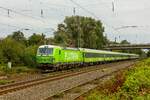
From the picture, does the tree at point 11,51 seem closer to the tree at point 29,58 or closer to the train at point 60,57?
the tree at point 29,58

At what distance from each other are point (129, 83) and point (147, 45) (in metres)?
119

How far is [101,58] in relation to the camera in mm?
75438

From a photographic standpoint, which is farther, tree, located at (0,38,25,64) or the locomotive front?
tree, located at (0,38,25,64)

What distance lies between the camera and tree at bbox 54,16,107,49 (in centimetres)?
9719

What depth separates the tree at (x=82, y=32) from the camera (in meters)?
97.2

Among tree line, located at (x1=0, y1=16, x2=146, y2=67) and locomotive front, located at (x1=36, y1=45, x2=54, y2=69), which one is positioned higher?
tree line, located at (x1=0, y1=16, x2=146, y2=67)

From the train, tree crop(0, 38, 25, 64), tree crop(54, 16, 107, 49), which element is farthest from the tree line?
tree crop(0, 38, 25, 64)

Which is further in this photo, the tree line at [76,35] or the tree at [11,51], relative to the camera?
the tree line at [76,35]

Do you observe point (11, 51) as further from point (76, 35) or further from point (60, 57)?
point (76, 35)

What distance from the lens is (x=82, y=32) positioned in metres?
102

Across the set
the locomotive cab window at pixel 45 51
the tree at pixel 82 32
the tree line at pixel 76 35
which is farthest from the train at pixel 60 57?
the tree at pixel 82 32

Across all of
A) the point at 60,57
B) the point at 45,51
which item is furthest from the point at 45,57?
the point at 60,57

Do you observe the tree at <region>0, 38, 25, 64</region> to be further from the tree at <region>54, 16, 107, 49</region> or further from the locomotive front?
the tree at <region>54, 16, 107, 49</region>

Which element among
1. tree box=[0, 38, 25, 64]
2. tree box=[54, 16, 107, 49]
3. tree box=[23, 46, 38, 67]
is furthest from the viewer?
tree box=[54, 16, 107, 49]
